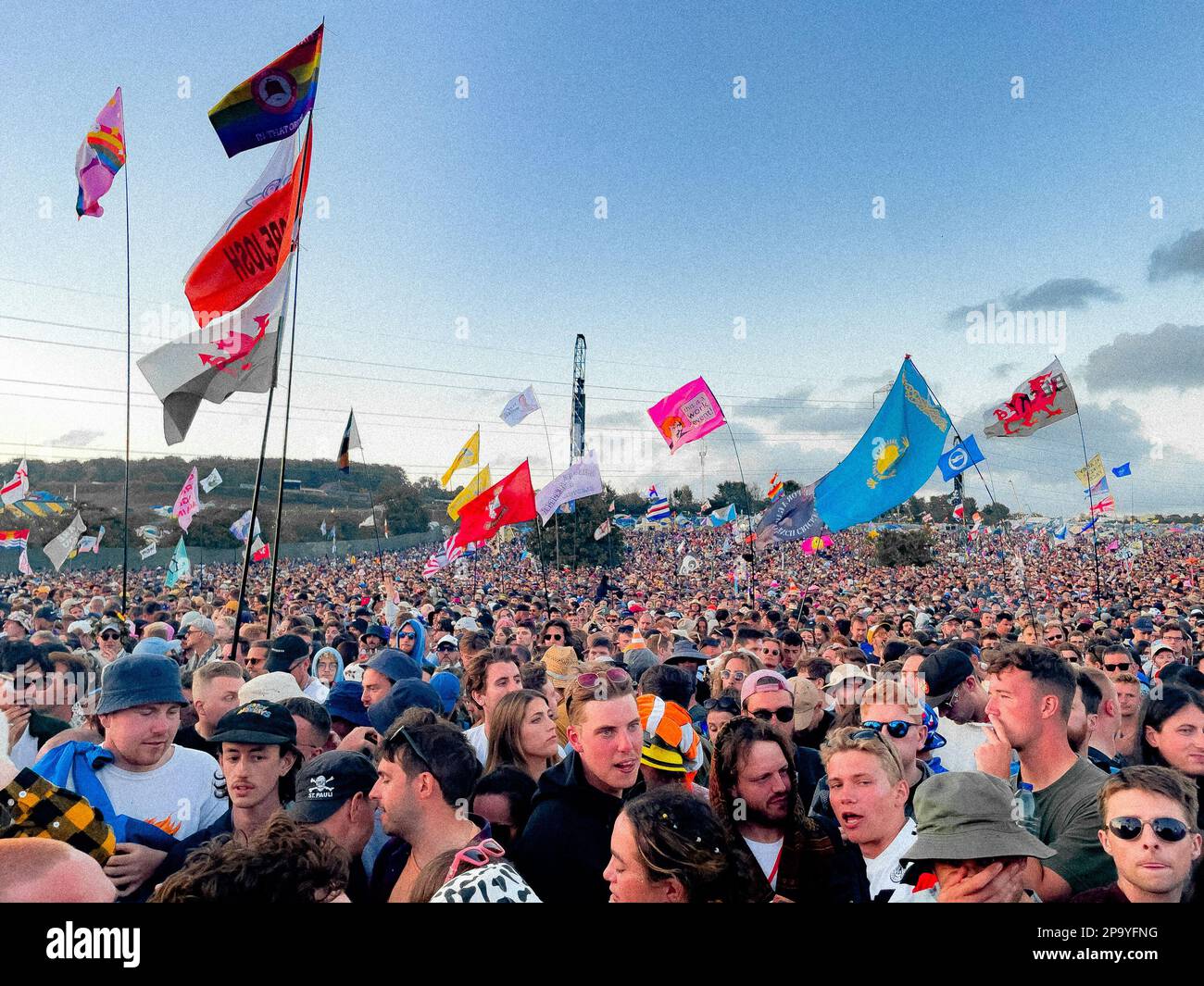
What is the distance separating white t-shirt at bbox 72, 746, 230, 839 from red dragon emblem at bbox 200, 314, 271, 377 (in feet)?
14.7

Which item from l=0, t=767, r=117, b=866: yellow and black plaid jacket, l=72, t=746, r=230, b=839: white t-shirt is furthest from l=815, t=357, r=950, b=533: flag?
l=0, t=767, r=117, b=866: yellow and black plaid jacket

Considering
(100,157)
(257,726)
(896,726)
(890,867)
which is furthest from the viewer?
(100,157)

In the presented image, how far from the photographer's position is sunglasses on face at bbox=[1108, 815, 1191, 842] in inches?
107

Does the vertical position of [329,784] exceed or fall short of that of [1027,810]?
it exceeds it

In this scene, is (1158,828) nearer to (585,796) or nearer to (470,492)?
(585,796)

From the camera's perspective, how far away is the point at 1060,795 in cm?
353

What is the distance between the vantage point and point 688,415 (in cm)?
1681

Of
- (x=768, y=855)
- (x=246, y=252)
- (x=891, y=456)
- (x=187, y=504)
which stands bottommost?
(x=768, y=855)

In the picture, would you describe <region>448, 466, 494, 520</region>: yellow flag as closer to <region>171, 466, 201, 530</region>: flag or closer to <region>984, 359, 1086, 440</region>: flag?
<region>171, 466, 201, 530</region>: flag

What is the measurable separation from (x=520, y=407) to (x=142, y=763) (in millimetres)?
18541

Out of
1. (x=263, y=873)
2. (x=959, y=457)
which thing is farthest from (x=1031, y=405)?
(x=263, y=873)
